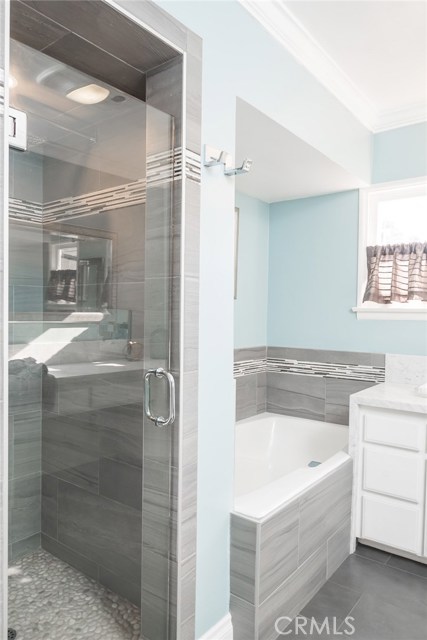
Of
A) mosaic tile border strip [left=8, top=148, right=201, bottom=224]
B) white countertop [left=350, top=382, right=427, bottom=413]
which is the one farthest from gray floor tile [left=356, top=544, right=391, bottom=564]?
mosaic tile border strip [left=8, top=148, right=201, bottom=224]

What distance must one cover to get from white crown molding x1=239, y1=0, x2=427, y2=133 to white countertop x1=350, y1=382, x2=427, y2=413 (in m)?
1.76

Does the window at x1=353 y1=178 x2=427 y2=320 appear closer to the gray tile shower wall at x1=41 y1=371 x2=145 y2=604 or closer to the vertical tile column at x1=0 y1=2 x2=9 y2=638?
the gray tile shower wall at x1=41 y1=371 x2=145 y2=604

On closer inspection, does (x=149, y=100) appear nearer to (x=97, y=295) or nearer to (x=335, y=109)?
(x=97, y=295)

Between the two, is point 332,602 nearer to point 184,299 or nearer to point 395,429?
point 395,429

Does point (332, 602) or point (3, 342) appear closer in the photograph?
point (3, 342)

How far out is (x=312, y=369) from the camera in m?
3.54

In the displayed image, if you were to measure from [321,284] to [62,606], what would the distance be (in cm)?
262

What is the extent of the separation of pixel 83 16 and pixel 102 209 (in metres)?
0.61

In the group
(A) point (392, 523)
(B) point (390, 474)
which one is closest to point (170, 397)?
(B) point (390, 474)

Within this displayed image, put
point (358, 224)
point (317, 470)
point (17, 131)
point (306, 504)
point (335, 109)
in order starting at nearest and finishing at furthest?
1. point (17, 131)
2. point (306, 504)
3. point (317, 470)
4. point (335, 109)
5. point (358, 224)

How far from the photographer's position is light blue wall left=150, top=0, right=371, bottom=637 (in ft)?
5.69

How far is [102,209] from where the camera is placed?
172cm

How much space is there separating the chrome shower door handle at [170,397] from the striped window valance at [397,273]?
2.08m

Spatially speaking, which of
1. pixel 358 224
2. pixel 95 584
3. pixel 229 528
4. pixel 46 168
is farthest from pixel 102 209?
pixel 358 224
